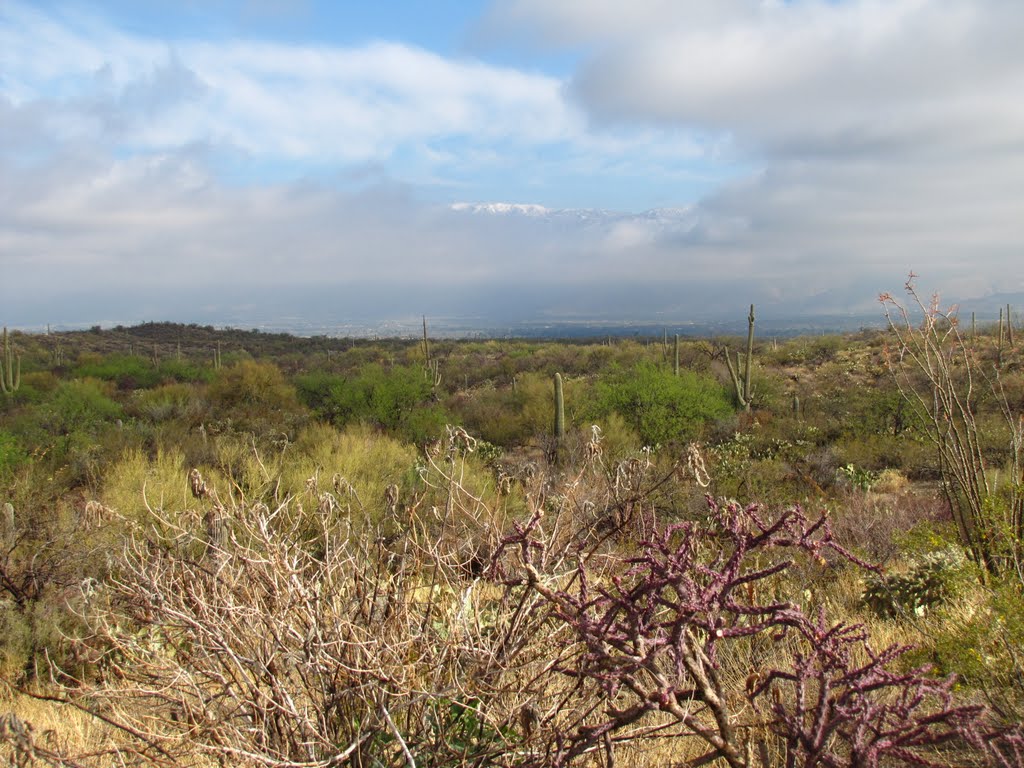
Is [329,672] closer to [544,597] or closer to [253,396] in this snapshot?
[544,597]

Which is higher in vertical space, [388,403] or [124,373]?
[124,373]

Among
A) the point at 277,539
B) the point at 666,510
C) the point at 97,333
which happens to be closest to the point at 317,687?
the point at 277,539

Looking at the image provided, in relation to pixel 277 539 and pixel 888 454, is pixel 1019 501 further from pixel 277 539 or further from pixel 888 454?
pixel 888 454

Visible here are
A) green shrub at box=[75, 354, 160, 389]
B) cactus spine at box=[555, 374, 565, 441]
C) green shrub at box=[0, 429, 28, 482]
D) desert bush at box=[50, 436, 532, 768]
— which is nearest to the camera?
desert bush at box=[50, 436, 532, 768]

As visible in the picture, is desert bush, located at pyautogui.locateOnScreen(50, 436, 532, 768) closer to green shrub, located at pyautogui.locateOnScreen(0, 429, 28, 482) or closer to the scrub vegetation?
the scrub vegetation

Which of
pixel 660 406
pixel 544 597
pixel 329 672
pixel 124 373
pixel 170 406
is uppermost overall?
pixel 544 597

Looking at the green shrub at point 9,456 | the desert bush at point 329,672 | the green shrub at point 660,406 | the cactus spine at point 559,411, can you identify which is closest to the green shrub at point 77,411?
the green shrub at point 9,456

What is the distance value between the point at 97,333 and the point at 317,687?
84361 mm

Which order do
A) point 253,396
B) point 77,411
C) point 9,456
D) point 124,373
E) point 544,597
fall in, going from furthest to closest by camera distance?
1. point 124,373
2. point 253,396
3. point 77,411
4. point 9,456
5. point 544,597

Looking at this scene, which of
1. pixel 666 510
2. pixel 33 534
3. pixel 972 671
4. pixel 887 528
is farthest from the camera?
pixel 666 510

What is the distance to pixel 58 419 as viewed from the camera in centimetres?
2577

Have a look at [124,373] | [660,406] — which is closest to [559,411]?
[660,406]

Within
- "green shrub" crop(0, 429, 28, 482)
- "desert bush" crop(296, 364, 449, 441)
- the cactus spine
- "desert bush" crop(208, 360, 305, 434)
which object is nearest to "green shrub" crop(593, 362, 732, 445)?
the cactus spine

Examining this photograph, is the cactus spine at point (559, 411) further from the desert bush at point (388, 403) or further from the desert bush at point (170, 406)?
the desert bush at point (170, 406)
